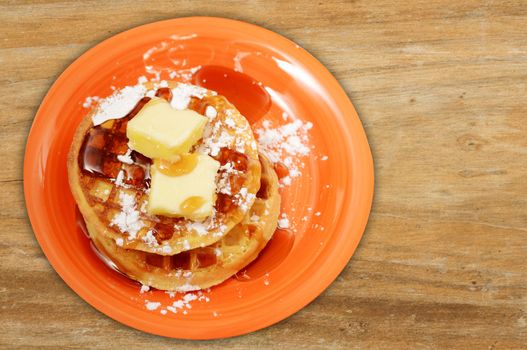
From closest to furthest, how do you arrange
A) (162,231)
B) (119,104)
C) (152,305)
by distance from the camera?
(162,231)
(119,104)
(152,305)

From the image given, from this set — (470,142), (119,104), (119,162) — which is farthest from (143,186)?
(470,142)

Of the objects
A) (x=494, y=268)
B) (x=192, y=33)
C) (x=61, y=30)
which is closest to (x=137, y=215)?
(x=192, y=33)

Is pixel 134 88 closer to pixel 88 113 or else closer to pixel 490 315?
pixel 88 113

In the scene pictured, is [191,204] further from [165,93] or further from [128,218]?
[165,93]

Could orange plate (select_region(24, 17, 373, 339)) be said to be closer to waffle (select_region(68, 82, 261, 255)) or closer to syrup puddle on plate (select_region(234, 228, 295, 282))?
syrup puddle on plate (select_region(234, 228, 295, 282))

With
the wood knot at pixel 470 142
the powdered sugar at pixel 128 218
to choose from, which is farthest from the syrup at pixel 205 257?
the wood knot at pixel 470 142

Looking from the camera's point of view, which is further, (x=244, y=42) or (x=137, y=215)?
(x=244, y=42)
